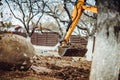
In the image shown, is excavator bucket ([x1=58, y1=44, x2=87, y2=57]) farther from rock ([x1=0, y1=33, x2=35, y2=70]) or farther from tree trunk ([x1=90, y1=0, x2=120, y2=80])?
tree trunk ([x1=90, y1=0, x2=120, y2=80])

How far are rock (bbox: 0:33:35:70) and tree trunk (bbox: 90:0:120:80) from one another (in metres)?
3.39

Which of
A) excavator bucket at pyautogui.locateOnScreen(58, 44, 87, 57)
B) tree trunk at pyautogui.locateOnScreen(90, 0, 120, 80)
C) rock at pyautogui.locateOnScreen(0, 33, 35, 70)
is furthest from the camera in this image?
excavator bucket at pyautogui.locateOnScreen(58, 44, 87, 57)

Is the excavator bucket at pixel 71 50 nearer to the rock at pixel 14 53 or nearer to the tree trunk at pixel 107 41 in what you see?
the rock at pixel 14 53

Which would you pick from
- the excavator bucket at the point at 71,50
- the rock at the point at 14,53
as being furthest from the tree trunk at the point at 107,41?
the excavator bucket at the point at 71,50

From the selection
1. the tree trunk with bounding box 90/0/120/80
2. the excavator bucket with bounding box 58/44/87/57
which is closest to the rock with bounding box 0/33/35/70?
the tree trunk with bounding box 90/0/120/80

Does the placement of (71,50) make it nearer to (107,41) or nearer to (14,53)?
(14,53)

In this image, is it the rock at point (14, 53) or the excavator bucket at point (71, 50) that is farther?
the excavator bucket at point (71, 50)

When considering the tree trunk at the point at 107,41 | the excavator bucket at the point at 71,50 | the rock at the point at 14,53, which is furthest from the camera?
the excavator bucket at the point at 71,50

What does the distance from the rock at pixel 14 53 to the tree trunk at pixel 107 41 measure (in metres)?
3.39

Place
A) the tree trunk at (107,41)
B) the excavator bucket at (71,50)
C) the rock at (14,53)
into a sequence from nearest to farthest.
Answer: the tree trunk at (107,41) → the rock at (14,53) → the excavator bucket at (71,50)

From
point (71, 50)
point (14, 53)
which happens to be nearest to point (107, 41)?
point (14, 53)

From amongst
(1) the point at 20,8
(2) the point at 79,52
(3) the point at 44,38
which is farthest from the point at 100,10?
(3) the point at 44,38

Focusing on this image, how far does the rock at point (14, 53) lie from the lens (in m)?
8.52

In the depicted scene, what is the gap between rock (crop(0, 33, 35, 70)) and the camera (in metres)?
8.52
